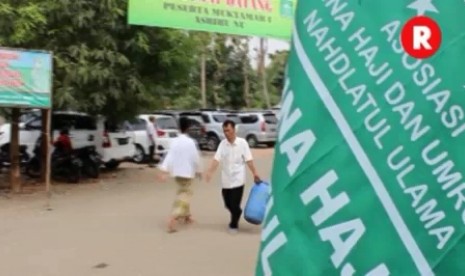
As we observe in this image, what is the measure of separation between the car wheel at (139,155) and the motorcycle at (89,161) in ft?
12.5

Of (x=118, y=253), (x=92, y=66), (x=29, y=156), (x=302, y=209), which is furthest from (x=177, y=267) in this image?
(x=29, y=156)

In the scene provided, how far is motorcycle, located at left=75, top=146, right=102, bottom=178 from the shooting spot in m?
16.5

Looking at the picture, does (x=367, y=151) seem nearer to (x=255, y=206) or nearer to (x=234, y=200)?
(x=255, y=206)

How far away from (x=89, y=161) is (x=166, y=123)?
6709mm

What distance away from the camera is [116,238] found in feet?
30.7

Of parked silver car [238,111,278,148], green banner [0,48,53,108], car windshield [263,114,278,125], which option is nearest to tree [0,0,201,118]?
green banner [0,48,53,108]

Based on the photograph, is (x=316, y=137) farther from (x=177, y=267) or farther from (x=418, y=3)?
(x=177, y=267)

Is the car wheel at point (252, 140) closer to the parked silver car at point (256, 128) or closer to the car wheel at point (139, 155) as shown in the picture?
the parked silver car at point (256, 128)

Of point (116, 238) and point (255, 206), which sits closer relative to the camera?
point (255, 206)

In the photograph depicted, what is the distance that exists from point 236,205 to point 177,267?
2264mm

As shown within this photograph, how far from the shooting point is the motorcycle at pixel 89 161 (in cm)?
1646

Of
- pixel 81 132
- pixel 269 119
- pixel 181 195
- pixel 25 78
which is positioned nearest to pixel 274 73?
pixel 269 119

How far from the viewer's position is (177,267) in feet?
24.8

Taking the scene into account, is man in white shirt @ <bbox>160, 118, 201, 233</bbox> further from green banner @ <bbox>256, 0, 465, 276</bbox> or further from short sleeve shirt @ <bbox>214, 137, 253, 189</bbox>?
green banner @ <bbox>256, 0, 465, 276</bbox>
